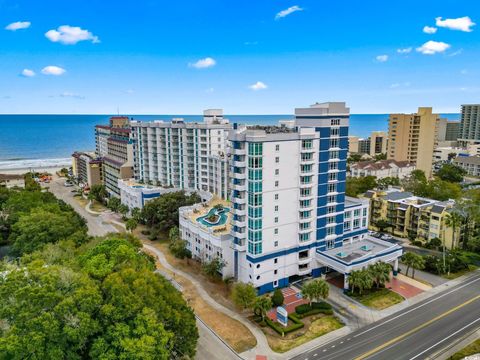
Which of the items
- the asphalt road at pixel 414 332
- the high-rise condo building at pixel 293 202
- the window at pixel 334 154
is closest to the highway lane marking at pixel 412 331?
the asphalt road at pixel 414 332

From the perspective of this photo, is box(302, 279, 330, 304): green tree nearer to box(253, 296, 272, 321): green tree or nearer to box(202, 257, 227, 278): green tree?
box(253, 296, 272, 321): green tree

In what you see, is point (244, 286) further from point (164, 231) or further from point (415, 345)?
point (164, 231)

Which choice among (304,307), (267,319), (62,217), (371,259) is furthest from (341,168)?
(62,217)

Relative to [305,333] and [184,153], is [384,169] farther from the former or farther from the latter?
[305,333]

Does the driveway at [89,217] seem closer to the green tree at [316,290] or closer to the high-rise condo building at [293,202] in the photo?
the high-rise condo building at [293,202]

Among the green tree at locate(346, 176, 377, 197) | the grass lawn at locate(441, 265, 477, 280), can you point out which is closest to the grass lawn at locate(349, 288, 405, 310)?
the grass lawn at locate(441, 265, 477, 280)
